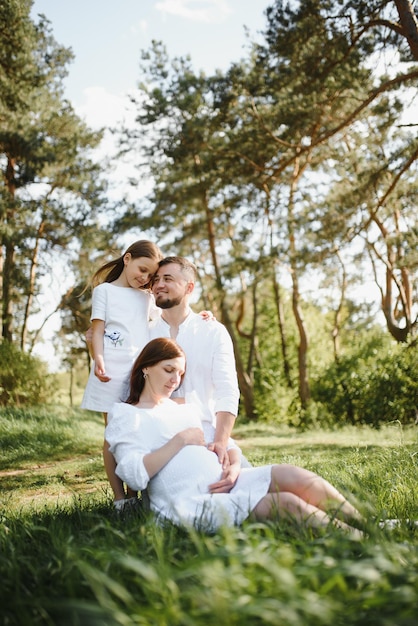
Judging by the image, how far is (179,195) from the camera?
16.8m

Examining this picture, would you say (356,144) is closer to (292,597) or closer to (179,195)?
(179,195)

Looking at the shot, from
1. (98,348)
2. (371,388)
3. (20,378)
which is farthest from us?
(371,388)

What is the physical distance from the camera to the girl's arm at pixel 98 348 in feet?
12.4

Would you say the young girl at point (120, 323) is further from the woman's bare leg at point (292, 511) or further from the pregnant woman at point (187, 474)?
the woman's bare leg at point (292, 511)

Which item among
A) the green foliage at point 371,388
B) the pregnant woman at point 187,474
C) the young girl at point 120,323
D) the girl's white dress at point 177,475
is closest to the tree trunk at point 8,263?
the green foliage at point 371,388

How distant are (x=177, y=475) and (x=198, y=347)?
98 centimetres

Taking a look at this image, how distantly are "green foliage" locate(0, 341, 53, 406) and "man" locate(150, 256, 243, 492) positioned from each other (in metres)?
9.41

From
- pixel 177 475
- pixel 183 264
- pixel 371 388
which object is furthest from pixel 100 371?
pixel 371 388

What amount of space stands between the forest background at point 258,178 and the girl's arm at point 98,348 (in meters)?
6.04

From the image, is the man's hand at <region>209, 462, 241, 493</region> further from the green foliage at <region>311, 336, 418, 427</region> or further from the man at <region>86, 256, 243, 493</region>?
the green foliage at <region>311, 336, 418, 427</region>

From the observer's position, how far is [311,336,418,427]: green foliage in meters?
14.2

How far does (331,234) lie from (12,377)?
7569 millimetres

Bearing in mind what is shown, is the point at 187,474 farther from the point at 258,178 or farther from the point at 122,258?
the point at 258,178

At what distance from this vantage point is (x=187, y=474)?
106 inches
